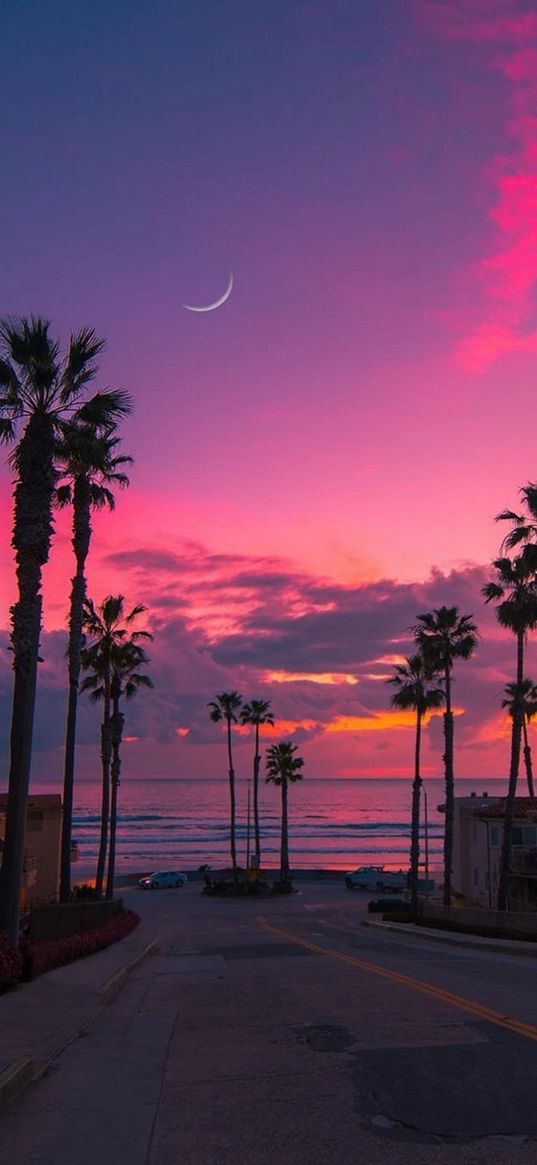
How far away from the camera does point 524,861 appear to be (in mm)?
45656

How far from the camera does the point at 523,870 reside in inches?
1786

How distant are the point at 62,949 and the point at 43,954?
973 millimetres

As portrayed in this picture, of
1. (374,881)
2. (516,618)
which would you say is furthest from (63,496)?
(374,881)

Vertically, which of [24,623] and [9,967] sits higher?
[24,623]

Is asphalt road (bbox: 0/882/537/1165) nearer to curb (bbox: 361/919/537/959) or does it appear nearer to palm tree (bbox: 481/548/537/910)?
curb (bbox: 361/919/537/959)

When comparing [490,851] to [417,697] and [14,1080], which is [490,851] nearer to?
[417,697]

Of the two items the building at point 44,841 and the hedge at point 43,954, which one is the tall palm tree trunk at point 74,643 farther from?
the building at point 44,841

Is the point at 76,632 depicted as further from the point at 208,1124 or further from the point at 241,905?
the point at 241,905

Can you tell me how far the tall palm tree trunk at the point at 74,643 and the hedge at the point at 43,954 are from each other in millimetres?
Answer: 2828

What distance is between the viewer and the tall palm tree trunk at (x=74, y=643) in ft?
104

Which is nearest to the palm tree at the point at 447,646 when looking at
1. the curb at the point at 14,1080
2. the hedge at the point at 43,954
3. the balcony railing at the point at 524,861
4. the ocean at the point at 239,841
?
the balcony railing at the point at 524,861

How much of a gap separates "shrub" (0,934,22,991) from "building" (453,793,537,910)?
34414 mm

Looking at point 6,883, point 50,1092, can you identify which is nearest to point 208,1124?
point 50,1092

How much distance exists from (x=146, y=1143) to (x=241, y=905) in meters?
54.7
